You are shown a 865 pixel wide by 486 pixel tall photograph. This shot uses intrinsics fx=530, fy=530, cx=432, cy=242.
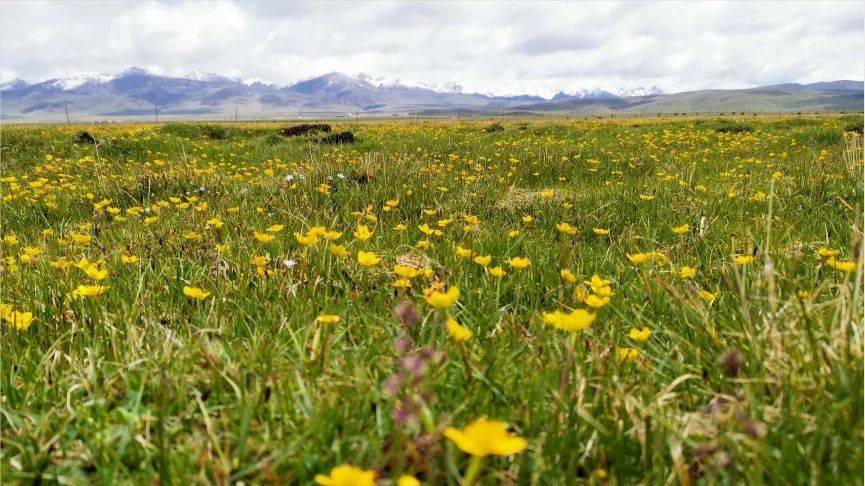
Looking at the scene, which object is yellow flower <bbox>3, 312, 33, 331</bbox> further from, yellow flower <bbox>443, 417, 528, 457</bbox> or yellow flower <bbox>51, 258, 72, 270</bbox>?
yellow flower <bbox>443, 417, 528, 457</bbox>

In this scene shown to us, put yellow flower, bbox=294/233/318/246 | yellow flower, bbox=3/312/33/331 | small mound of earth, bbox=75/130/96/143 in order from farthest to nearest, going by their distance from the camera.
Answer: small mound of earth, bbox=75/130/96/143, yellow flower, bbox=294/233/318/246, yellow flower, bbox=3/312/33/331

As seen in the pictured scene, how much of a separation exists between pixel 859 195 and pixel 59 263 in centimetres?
655

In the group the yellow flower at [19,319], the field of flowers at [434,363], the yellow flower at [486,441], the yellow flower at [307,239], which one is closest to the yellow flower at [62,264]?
the field of flowers at [434,363]

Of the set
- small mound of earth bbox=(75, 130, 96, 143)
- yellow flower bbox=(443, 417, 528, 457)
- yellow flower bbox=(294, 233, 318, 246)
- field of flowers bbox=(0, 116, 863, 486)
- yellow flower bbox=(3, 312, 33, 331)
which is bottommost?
field of flowers bbox=(0, 116, 863, 486)

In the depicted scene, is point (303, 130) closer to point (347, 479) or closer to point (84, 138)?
point (84, 138)

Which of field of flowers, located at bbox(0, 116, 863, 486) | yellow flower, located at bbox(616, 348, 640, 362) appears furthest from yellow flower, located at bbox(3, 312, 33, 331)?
yellow flower, located at bbox(616, 348, 640, 362)

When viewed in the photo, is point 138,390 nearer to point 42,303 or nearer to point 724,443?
point 42,303

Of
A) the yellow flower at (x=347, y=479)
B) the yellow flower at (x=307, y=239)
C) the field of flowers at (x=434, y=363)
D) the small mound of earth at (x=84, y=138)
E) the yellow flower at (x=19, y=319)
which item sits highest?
the small mound of earth at (x=84, y=138)

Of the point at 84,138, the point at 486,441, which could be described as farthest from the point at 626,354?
the point at 84,138

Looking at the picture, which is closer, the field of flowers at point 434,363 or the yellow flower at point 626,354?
the field of flowers at point 434,363

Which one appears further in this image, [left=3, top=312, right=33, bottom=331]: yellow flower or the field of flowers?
[left=3, top=312, right=33, bottom=331]: yellow flower

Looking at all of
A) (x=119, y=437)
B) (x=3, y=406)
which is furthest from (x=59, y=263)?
(x=119, y=437)

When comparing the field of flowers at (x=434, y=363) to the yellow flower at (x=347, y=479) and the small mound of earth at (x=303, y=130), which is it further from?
the small mound of earth at (x=303, y=130)

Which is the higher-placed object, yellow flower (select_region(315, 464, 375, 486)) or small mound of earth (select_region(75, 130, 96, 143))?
small mound of earth (select_region(75, 130, 96, 143))
